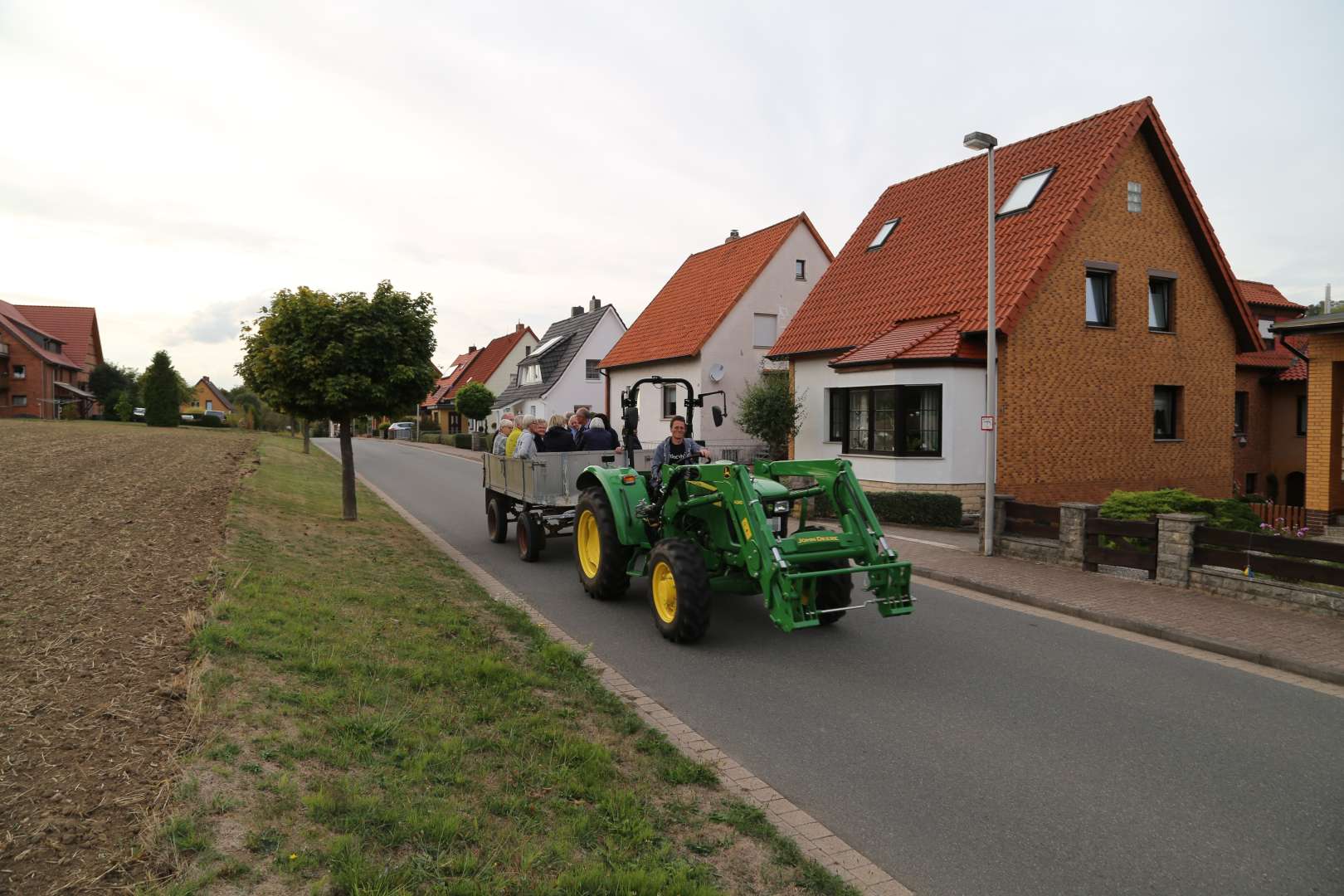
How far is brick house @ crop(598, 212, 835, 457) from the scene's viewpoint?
87.2ft

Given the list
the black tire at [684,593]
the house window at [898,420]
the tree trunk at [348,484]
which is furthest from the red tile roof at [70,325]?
the black tire at [684,593]

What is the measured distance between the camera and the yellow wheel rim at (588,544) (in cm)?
894

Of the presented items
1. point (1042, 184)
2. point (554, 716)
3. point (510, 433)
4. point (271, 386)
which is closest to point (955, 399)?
point (1042, 184)

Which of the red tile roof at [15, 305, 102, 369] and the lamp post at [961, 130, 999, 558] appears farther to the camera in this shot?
the red tile roof at [15, 305, 102, 369]

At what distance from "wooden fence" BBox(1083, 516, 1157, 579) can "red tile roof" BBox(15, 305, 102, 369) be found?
81250mm

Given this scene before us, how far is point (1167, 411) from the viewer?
63.0 feet

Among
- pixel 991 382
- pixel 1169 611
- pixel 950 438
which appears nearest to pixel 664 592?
pixel 1169 611

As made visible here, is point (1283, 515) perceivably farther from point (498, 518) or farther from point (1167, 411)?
point (498, 518)

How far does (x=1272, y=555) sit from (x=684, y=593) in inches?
236

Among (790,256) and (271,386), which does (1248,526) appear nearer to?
(271,386)

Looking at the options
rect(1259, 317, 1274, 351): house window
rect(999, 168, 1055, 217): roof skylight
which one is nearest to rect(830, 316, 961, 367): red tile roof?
rect(999, 168, 1055, 217): roof skylight

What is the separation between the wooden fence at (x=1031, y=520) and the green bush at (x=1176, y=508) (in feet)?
2.19

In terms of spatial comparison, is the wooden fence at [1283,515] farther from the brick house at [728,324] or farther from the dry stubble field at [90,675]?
the dry stubble field at [90,675]

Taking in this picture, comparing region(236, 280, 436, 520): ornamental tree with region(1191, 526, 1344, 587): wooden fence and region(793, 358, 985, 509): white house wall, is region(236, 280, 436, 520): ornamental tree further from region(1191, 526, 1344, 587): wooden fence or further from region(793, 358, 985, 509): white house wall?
region(1191, 526, 1344, 587): wooden fence
